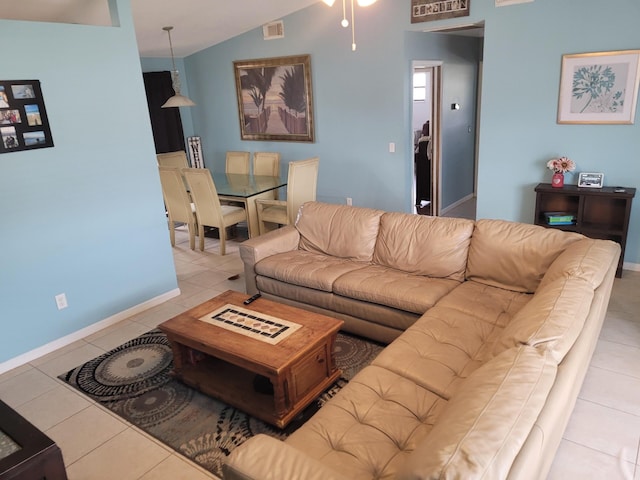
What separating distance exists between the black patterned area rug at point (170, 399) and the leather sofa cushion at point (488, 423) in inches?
51.4

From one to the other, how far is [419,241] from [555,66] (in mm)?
2237

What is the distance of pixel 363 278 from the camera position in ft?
10.4

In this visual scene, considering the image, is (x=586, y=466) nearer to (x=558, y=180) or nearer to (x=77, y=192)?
(x=558, y=180)

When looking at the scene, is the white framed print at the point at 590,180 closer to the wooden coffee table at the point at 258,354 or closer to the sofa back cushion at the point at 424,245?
the sofa back cushion at the point at 424,245

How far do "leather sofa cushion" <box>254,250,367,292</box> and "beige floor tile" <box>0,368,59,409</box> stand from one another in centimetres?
160

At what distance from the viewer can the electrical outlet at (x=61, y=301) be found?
335cm

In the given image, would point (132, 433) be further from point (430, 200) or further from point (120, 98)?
point (430, 200)

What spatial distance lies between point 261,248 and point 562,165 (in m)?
2.79

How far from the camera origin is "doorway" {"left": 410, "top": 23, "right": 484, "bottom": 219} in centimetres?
568

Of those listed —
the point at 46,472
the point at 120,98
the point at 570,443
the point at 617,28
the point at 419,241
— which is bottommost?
the point at 570,443

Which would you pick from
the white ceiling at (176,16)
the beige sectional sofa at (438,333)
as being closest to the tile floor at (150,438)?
the beige sectional sofa at (438,333)

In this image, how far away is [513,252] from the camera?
2932 millimetres

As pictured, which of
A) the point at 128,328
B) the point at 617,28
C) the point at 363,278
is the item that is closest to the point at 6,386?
the point at 128,328

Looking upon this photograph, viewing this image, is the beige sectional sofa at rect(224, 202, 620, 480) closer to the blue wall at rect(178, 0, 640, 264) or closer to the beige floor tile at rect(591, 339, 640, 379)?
the beige floor tile at rect(591, 339, 640, 379)
